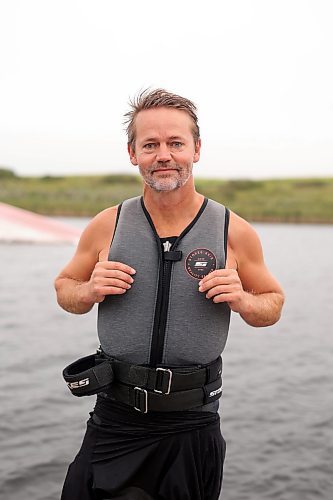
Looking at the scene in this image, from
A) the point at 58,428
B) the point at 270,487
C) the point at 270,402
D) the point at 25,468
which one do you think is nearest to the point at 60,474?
the point at 25,468

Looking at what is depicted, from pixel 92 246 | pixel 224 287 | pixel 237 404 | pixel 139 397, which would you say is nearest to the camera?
pixel 224 287

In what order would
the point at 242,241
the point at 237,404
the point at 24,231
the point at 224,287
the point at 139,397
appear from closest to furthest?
the point at 224,287 < the point at 139,397 < the point at 242,241 < the point at 237,404 < the point at 24,231

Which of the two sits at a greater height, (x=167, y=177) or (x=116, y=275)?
(x=167, y=177)

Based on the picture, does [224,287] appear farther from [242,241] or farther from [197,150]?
[197,150]

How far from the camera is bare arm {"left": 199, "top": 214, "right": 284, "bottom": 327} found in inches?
120

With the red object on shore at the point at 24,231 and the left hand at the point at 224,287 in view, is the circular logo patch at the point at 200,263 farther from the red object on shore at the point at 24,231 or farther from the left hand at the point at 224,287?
the red object on shore at the point at 24,231

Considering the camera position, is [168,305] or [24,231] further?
[24,231]

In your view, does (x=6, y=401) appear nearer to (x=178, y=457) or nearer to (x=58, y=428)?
(x=58, y=428)

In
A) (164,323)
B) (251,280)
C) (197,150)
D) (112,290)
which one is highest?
(197,150)

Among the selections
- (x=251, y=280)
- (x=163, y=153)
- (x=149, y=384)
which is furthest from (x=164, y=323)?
(x=163, y=153)

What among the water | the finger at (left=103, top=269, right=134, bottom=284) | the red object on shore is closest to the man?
the finger at (left=103, top=269, right=134, bottom=284)

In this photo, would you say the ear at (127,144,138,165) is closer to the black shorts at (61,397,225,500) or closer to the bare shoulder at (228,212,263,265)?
the bare shoulder at (228,212,263,265)

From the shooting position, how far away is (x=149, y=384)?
3000mm

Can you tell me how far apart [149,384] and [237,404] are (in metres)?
5.40
